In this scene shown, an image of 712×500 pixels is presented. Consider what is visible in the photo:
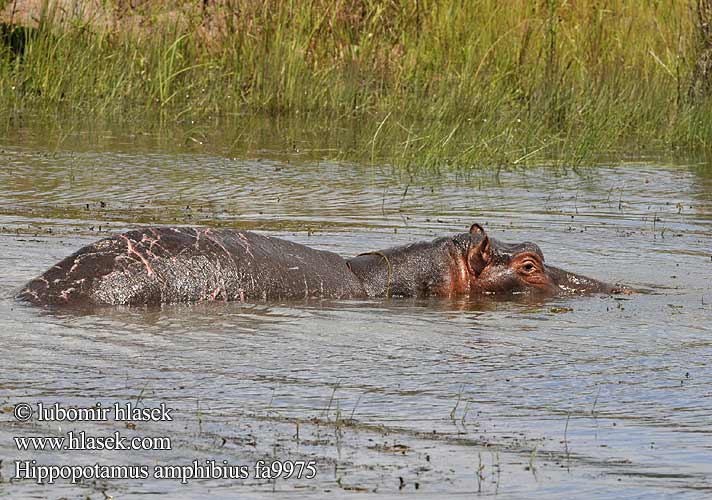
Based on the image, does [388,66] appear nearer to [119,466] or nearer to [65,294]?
[65,294]

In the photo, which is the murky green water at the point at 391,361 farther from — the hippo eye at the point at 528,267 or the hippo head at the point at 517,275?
the hippo eye at the point at 528,267

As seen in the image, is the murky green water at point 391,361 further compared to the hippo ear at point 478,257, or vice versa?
the hippo ear at point 478,257

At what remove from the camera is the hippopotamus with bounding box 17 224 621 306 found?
20.5ft

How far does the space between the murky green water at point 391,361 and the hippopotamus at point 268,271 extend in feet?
0.43

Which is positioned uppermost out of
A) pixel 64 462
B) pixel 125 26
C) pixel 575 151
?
pixel 125 26

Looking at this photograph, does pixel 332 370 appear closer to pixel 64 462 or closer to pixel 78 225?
pixel 64 462

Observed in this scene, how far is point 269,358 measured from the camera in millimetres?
5434

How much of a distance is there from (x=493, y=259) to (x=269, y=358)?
2.04 m

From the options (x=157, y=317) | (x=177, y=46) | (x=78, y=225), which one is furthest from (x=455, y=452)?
(x=177, y=46)

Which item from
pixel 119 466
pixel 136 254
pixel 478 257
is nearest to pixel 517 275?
pixel 478 257

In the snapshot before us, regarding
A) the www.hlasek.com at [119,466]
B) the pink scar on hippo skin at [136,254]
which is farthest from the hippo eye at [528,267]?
the www.hlasek.com at [119,466]

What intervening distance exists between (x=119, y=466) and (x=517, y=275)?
3547mm

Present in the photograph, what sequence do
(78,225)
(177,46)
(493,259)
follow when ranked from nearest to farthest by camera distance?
1. (493,259)
2. (78,225)
3. (177,46)

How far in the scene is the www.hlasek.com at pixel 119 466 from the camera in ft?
12.8
